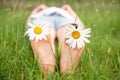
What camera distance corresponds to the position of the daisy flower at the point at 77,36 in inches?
74.5

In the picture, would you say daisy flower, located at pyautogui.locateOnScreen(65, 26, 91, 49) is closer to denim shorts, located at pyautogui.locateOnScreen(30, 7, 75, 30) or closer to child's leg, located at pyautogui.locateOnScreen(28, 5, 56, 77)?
child's leg, located at pyautogui.locateOnScreen(28, 5, 56, 77)

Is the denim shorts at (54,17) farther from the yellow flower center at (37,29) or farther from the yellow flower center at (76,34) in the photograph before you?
the yellow flower center at (76,34)

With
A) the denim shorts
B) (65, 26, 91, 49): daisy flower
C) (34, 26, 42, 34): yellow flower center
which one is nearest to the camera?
(65, 26, 91, 49): daisy flower

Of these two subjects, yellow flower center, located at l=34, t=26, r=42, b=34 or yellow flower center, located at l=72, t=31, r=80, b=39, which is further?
yellow flower center, located at l=34, t=26, r=42, b=34

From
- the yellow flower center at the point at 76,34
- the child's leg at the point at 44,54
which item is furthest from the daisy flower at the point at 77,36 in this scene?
the child's leg at the point at 44,54

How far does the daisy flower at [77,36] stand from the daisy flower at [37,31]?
18 cm

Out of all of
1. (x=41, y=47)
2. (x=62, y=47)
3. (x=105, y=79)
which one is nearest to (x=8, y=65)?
(x=41, y=47)

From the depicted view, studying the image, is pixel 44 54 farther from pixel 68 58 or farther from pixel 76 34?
pixel 76 34

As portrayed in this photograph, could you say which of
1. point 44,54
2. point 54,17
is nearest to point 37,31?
point 44,54

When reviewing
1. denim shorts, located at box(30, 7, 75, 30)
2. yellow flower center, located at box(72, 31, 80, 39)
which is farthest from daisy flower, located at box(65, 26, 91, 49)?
denim shorts, located at box(30, 7, 75, 30)

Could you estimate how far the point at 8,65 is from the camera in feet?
6.36

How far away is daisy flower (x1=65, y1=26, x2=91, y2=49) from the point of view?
189 cm

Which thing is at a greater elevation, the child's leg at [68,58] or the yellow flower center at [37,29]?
the yellow flower center at [37,29]

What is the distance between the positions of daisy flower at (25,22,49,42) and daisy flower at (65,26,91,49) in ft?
0.59
